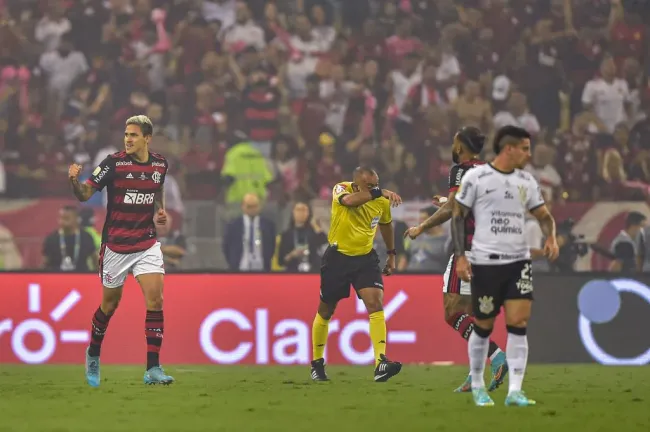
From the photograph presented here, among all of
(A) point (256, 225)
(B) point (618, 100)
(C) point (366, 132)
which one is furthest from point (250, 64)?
(B) point (618, 100)

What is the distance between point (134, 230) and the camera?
1073cm

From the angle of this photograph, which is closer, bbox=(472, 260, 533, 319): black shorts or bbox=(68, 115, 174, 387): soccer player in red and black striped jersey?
bbox=(472, 260, 533, 319): black shorts

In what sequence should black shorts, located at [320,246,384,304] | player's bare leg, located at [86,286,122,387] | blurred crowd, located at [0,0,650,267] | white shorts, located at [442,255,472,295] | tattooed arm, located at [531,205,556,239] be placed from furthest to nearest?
blurred crowd, located at [0,0,650,267], black shorts, located at [320,246,384,304], player's bare leg, located at [86,286,122,387], white shorts, located at [442,255,472,295], tattooed arm, located at [531,205,556,239]

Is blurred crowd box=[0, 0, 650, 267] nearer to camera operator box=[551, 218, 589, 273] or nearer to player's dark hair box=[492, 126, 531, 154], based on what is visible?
camera operator box=[551, 218, 589, 273]

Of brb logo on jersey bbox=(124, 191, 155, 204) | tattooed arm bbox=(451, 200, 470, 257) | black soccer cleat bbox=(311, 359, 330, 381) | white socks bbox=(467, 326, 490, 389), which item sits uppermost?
brb logo on jersey bbox=(124, 191, 155, 204)

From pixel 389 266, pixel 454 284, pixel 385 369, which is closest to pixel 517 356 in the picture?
pixel 454 284

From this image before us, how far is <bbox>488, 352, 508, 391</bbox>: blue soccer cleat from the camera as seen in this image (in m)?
9.88

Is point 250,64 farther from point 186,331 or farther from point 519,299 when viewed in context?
point 519,299

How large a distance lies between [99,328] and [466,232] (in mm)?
3489

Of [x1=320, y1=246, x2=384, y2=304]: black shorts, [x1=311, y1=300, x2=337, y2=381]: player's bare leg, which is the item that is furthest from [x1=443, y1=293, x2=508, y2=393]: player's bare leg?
[x1=311, y1=300, x2=337, y2=381]: player's bare leg

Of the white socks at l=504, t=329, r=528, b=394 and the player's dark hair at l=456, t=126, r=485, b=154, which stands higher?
the player's dark hair at l=456, t=126, r=485, b=154

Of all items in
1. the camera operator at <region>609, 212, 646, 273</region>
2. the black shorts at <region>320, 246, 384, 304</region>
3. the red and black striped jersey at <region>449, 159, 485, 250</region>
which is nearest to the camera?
the red and black striped jersey at <region>449, 159, 485, 250</region>

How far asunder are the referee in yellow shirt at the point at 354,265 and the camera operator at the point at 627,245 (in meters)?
5.04

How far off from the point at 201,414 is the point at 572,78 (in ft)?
46.0
